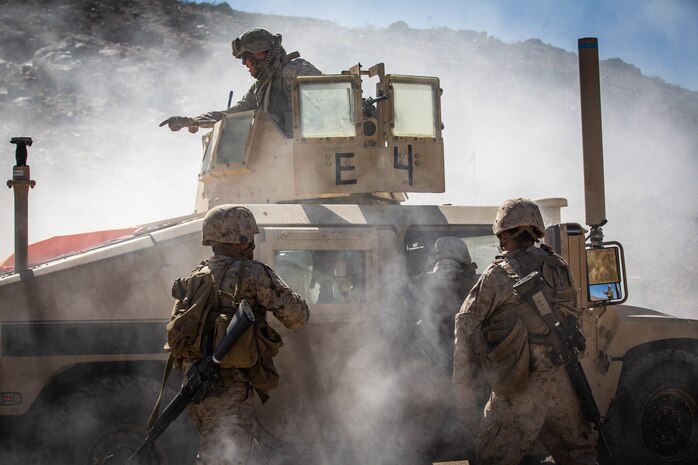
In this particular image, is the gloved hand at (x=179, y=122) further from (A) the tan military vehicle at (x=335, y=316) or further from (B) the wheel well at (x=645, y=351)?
(B) the wheel well at (x=645, y=351)

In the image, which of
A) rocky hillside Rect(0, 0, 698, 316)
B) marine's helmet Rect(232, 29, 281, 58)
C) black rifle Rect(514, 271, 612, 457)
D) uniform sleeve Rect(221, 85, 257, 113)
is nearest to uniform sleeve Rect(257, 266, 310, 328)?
black rifle Rect(514, 271, 612, 457)

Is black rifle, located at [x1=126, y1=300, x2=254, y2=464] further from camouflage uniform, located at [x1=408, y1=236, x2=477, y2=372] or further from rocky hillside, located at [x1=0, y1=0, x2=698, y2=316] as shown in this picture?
rocky hillside, located at [x1=0, y1=0, x2=698, y2=316]

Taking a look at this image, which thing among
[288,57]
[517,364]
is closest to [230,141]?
[288,57]

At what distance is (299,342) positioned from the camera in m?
5.01

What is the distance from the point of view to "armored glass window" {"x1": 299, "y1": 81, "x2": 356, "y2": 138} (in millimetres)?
5828

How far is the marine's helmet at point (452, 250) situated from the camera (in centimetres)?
508

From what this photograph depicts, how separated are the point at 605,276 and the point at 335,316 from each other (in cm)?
189

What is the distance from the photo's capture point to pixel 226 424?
407cm

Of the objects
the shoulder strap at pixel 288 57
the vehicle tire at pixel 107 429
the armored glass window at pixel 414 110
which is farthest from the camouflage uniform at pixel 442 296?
the shoulder strap at pixel 288 57

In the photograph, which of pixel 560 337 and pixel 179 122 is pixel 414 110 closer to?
pixel 179 122

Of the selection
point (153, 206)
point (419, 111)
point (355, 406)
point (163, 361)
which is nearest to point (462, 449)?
point (355, 406)

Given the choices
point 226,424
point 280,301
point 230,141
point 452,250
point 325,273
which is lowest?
point 226,424

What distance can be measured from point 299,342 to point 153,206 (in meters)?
11.8

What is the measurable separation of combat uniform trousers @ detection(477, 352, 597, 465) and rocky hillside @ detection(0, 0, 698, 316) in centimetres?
1099
